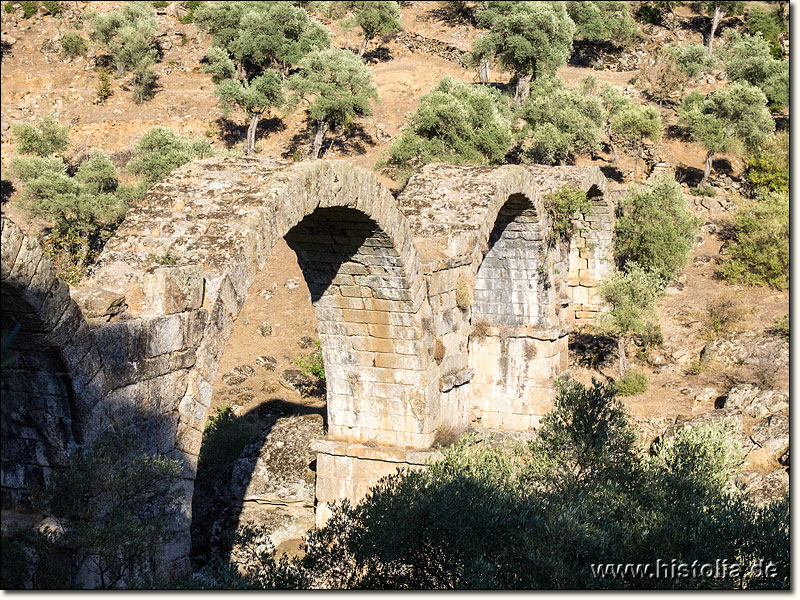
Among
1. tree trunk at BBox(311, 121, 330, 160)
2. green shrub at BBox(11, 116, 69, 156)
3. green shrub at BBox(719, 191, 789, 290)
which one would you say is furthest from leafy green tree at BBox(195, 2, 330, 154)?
green shrub at BBox(719, 191, 789, 290)

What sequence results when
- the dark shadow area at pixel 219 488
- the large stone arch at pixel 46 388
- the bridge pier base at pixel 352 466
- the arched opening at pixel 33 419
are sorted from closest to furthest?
the large stone arch at pixel 46 388
the arched opening at pixel 33 419
the bridge pier base at pixel 352 466
the dark shadow area at pixel 219 488

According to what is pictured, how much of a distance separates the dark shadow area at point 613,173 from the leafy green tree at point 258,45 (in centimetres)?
1276

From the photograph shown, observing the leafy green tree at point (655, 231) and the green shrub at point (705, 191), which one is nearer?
the leafy green tree at point (655, 231)

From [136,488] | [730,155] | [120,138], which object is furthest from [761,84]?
[136,488]

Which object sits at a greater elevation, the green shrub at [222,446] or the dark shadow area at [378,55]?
the dark shadow area at [378,55]

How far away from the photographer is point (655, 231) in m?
22.0

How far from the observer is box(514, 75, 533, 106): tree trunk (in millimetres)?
34438

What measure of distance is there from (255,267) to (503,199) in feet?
19.8

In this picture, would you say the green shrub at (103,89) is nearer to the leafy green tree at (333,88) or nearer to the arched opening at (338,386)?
the leafy green tree at (333,88)

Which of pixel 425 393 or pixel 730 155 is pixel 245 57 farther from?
pixel 425 393

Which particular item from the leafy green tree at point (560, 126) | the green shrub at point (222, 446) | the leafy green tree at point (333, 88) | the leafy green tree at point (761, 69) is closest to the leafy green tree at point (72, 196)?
the leafy green tree at point (333, 88)

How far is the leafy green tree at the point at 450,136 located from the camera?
26688 mm

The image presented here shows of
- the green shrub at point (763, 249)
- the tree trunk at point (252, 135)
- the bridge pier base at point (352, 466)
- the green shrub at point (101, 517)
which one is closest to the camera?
the green shrub at point (101, 517)

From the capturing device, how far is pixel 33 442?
19.0ft
